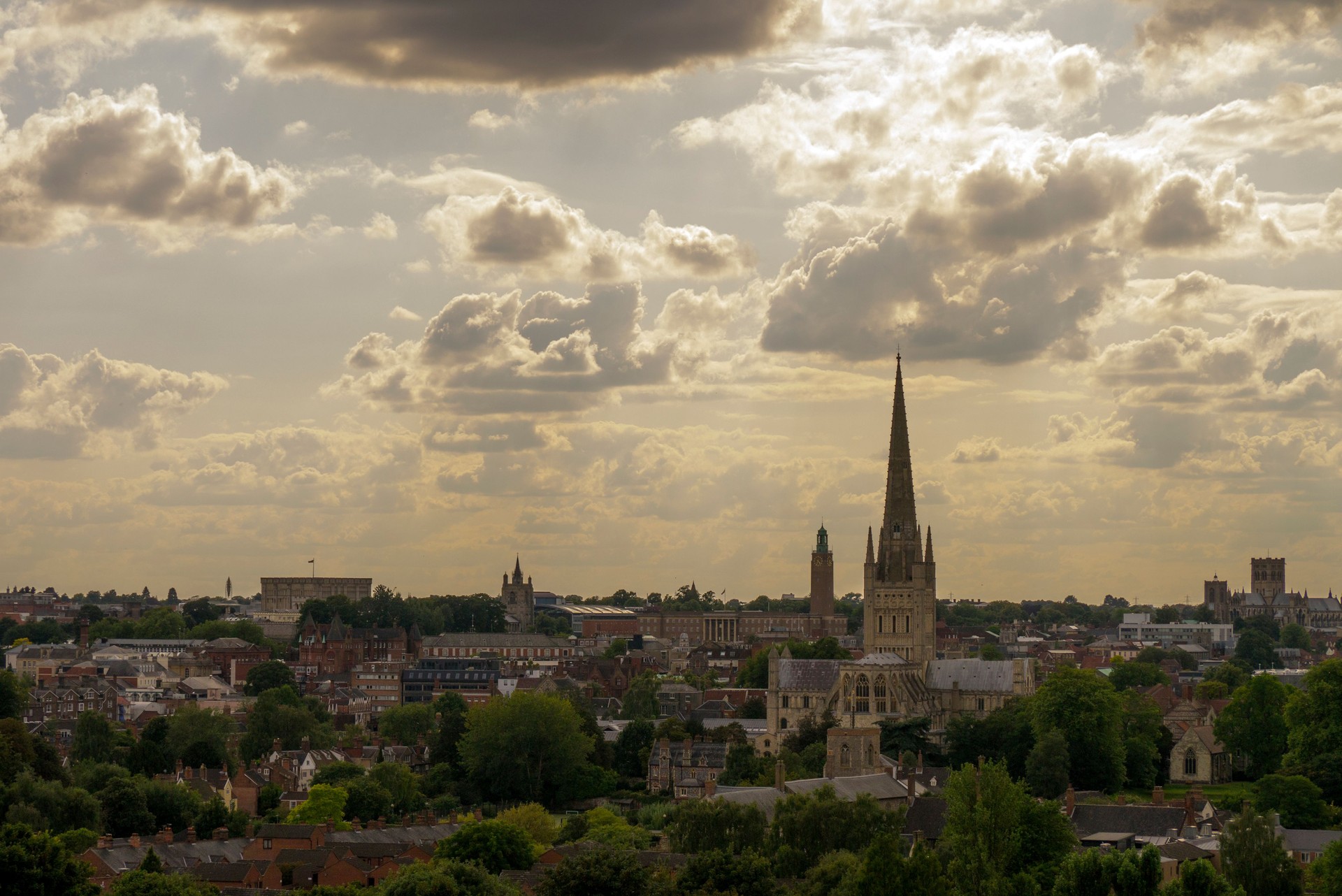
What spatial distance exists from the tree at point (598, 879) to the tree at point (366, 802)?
38.9 metres

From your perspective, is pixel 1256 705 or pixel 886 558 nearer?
pixel 1256 705

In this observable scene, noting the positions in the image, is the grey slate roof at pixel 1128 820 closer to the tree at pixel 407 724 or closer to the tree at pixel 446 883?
the tree at pixel 446 883

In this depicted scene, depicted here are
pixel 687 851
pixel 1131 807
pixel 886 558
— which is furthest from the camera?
pixel 886 558

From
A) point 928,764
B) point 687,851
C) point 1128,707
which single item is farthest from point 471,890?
point 1128,707

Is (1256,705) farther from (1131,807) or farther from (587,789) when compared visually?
(587,789)

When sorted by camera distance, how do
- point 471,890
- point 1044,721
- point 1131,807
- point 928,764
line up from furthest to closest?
point 928,764 < point 1044,721 < point 1131,807 < point 471,890

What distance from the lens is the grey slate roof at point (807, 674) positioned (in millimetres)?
148500

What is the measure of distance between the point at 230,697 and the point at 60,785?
94.7 meters

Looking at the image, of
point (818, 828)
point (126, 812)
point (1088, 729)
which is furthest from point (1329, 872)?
point (126, 812)

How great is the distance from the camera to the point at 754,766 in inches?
4818

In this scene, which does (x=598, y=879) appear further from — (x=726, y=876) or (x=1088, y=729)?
(x=1088, y=729)

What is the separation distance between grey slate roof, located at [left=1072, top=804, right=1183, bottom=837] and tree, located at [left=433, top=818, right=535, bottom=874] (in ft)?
81.7

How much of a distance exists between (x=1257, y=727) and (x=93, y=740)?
70738 millimetres

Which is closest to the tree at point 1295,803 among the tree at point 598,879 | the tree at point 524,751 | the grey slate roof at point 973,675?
the tree at point 598,879
